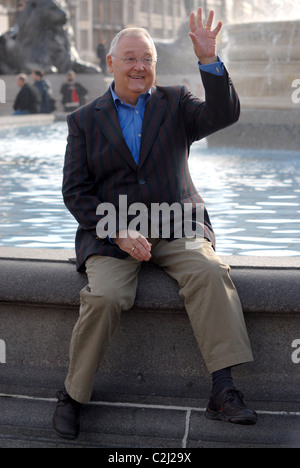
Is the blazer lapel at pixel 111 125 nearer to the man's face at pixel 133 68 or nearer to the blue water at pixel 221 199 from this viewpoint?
the man's face at pixel 133 68

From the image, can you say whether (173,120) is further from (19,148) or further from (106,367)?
(19,148)

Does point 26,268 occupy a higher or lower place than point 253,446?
higher

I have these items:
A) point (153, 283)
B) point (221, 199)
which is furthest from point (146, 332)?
point (221, 199)

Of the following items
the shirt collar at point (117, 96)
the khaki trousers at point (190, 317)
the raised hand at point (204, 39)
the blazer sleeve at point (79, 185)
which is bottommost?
the khaki trousers at point (190, 317)

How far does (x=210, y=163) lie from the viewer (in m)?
9.13

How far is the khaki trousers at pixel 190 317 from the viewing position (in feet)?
9.79

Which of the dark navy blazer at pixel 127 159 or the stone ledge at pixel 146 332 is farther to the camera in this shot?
the dark navy blazer at pixel 127 159

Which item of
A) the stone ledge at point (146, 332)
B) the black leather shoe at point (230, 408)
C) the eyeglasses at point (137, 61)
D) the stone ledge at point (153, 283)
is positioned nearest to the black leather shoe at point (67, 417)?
the stone ledge at point (146, 332)

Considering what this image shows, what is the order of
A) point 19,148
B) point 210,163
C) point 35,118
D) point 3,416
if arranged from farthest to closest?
point 35,118 → point 19,148 → point 210,163 → point 3,416

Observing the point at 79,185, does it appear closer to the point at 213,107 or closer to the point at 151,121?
the point at 151,121

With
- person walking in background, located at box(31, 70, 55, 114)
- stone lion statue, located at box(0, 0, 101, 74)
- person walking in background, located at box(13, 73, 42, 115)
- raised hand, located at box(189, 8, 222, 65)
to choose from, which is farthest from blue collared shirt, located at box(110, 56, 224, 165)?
stone lion statue, located at box(0, 0, 101, 74)

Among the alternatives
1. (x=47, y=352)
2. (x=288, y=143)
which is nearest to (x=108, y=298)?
(x=47, y=352)

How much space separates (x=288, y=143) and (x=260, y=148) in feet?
1.20

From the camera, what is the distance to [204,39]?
10.5 feet
